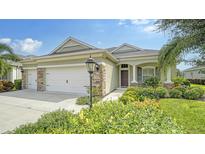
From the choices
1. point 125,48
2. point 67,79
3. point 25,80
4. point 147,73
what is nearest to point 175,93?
point 147,73

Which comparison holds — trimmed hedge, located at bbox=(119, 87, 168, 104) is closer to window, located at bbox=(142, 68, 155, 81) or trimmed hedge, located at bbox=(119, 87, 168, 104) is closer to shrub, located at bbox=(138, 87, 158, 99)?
shrub, located at bbox=(138, 87, 158, 99)

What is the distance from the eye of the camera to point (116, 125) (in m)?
4.06

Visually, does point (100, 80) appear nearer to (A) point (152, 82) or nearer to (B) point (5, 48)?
(A) point (152, 82)

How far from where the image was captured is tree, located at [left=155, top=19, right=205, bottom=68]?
4.39 m

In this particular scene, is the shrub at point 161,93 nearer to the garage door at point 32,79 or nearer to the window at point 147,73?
the window at point 147,73

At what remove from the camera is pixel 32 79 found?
592 inches

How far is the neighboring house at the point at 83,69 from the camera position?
10.6 m

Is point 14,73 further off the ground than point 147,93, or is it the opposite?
point 14,73

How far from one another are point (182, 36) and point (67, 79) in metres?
8.61

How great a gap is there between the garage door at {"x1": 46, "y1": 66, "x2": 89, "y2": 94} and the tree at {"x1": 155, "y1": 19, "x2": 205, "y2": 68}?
6.55 meters
